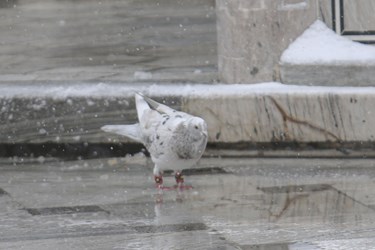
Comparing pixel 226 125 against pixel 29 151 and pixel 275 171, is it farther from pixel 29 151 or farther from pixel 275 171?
pixel 29 151

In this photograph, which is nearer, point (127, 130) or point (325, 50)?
point (127, 130)

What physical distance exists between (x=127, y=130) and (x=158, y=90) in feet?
2.43

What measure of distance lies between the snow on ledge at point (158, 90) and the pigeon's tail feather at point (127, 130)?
0.58 meters

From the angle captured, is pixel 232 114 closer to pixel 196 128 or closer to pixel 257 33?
pixel 257 33

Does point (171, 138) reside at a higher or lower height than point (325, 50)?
lower

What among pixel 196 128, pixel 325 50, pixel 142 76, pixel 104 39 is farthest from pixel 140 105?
pixel 325 50

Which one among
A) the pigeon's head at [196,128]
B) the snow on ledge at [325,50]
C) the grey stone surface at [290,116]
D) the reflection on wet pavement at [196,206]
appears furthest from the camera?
the snow on ledge at [325,50]

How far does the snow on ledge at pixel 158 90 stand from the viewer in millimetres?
7508

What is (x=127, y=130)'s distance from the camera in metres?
7.05

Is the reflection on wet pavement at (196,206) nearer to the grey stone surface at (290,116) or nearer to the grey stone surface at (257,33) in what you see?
the grey stone surface at (290,116)

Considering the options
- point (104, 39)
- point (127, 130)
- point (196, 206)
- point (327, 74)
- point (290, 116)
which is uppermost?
point (104, 39)

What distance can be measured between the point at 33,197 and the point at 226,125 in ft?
5.20

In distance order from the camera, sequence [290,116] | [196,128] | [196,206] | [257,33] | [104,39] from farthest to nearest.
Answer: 1. [104,39]
2. [257,33]
3. [290,116]
4. [196,128]
5. [196,206]

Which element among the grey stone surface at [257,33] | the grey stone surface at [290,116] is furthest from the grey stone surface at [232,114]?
the grey stone surface at [257,33]
